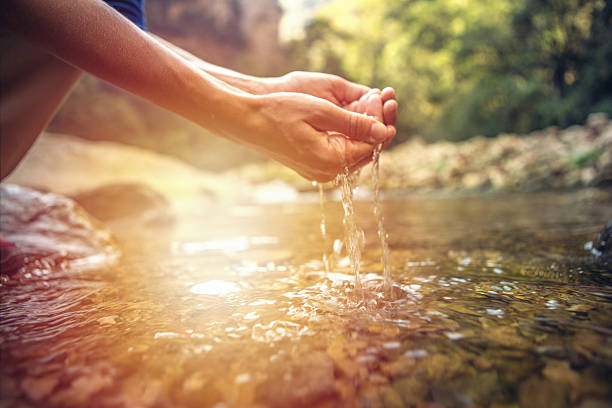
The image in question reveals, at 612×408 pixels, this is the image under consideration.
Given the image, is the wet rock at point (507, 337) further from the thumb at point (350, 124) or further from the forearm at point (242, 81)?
the forearm at point (242, 81)

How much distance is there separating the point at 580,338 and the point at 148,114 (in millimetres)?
18696

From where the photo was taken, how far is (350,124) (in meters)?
1.54

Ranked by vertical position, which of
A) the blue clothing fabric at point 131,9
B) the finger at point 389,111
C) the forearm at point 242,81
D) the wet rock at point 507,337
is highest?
the blue clothing fabric at point 131,9

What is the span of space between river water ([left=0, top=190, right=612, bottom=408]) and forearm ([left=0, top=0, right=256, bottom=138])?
796mm

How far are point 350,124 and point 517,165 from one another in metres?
8.18

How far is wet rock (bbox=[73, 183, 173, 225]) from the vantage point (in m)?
5.88

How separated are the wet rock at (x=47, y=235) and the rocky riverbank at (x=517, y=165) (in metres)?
7.44

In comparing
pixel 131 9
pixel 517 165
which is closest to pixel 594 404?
pixel 131 9

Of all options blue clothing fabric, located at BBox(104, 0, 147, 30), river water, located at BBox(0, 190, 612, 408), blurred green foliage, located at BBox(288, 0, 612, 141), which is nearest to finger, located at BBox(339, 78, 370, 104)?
river water, located at BBox(0, 190, 612, 408)

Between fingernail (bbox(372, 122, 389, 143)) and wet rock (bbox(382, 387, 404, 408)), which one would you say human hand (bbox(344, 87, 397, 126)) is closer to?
fingernail (bbox(372, 122, 389, 143))

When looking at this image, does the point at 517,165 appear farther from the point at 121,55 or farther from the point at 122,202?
the point at 121,55

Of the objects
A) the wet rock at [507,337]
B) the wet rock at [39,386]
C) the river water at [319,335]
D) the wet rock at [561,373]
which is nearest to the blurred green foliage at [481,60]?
the river water at [319,335]

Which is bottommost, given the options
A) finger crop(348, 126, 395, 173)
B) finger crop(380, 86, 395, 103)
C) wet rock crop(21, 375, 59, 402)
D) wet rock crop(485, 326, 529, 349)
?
wet rock crop(485, 326, 529, 349)

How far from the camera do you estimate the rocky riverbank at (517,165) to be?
6.89 metres
